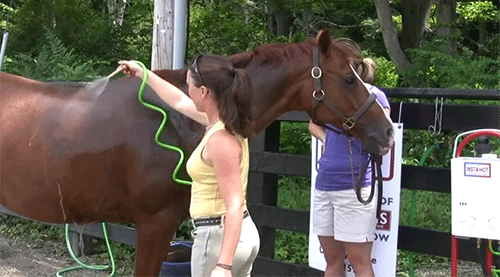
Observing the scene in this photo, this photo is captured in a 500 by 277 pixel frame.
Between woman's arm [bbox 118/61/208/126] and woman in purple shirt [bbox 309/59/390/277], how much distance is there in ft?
2.67

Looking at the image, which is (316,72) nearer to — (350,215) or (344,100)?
(344,100)

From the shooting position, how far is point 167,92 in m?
3.76

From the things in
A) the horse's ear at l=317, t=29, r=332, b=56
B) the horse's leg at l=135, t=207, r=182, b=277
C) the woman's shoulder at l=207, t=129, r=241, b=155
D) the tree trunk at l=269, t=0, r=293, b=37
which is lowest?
the horse's leg at l=135, t=207, r=182, b=277

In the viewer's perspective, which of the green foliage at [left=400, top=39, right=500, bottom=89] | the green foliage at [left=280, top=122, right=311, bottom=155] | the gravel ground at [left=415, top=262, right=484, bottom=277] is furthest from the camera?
the green foliage at [left=400, top=39, right=500, bottom=89]

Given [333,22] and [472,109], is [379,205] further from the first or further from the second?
[333,22]

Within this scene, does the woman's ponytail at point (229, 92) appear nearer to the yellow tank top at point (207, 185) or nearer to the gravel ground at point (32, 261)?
the yellow tank top at point (207, 185)

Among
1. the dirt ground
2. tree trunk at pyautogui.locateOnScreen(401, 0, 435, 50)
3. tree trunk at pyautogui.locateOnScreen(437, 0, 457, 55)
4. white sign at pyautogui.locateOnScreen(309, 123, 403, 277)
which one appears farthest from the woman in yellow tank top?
tree trunk at pyautogui.locateOnScreen(401, 0, 435, 50)

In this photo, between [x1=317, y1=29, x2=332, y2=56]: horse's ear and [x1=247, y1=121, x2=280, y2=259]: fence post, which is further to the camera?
[x1=247, y1=121, x2=280, y2=259]: fence post

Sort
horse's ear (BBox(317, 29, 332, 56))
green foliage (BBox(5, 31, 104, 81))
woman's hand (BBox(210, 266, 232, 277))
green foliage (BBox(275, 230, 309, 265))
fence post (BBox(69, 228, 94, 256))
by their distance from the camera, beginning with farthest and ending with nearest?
green foliage (BBox(5, 31, 104, 81)) → fence post (BBox(69, 228, 94, 256)) → green foliage (BBox(275, 230, 309, 265)) → horse's ear (BBox(317, 29, 332, 56)) → woman's hand (BBox(210, 266, 232, 277))

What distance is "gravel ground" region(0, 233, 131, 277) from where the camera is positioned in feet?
20.6

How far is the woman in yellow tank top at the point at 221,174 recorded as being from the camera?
9.01 feet

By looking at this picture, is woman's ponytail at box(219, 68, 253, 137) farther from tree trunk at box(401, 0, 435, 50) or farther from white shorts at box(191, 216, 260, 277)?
tree trunk at box(401, 0, 435, 50)

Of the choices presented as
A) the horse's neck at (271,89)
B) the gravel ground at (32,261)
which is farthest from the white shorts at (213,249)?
the gravel ground at (32,261)

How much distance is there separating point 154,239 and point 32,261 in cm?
318
